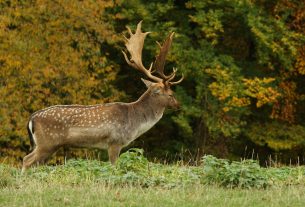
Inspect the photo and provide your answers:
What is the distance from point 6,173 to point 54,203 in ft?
7.02

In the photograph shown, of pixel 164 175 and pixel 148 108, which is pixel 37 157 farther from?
pixel 164 175

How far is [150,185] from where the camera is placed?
9180 mm

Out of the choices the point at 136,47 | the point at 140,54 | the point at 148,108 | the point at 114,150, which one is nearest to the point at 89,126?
the point at 114,150

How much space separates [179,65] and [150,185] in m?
10.8

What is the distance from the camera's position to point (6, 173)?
9.63m

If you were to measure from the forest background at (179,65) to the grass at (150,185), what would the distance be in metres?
7.54

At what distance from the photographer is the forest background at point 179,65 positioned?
18344mm

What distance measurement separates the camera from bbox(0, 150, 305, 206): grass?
311 inches

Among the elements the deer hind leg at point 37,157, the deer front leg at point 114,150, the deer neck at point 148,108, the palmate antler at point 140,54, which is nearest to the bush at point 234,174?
the deer front leg at point 114,150

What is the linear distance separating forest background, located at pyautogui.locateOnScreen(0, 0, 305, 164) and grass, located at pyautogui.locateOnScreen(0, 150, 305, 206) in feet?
24.7

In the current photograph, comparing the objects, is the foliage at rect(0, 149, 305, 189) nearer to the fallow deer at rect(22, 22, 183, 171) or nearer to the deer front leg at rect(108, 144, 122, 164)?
the fallow deer at rect(22, 22, 183, 171)

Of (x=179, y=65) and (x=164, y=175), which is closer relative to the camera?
(x=164, y=175)

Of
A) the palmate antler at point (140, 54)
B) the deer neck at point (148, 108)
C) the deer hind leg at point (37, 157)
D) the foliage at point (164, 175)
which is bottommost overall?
the deer hind leg at point (37, 157)

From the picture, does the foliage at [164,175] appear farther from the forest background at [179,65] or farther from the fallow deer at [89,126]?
the forest background at [179,65]
